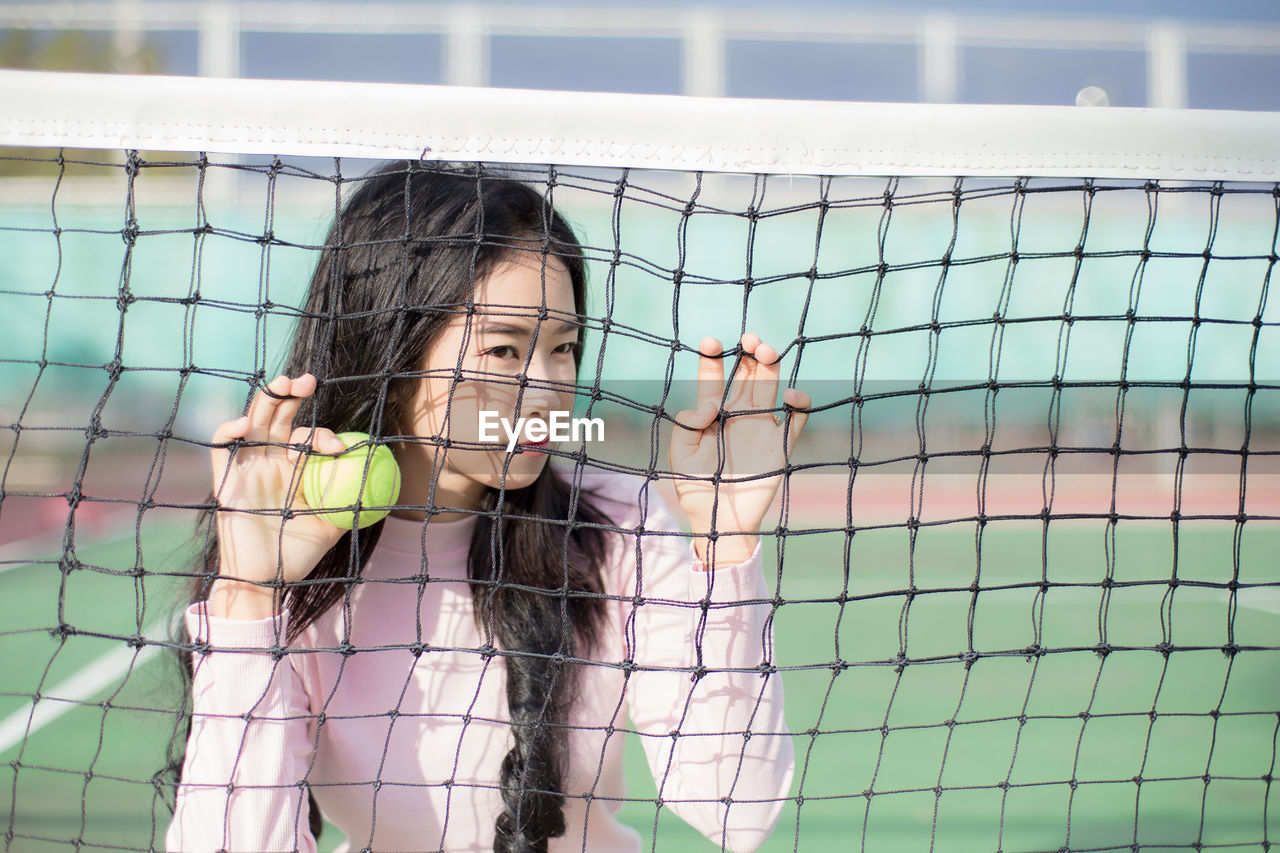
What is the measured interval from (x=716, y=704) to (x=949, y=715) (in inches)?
102

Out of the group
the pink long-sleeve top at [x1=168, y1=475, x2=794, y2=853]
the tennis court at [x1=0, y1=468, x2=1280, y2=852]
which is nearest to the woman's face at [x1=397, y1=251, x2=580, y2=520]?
the pink long-sleeve top at [x1=168, y1=475, x2=794, y2=853]

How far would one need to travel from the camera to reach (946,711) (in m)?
3.71

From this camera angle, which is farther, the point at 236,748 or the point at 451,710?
the point at 451,710

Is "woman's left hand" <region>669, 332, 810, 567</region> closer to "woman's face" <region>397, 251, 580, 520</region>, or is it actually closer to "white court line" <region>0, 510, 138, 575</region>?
"woman's face" <region>397, 251, 580, 520</region>

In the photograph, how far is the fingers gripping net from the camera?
1405 mm

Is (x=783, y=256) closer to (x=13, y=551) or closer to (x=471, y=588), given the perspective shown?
(x=471, y=588)

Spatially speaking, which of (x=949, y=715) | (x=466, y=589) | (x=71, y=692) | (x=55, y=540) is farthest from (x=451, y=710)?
(x=55, y=540)

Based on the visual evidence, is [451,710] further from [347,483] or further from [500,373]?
[500,373]

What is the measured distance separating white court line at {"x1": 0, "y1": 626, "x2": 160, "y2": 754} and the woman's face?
233 centimetres

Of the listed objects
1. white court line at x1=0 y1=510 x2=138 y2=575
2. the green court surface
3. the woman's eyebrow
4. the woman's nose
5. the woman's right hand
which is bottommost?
the green court surface

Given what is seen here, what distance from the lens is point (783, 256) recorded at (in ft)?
19.6

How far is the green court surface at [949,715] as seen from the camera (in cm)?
178

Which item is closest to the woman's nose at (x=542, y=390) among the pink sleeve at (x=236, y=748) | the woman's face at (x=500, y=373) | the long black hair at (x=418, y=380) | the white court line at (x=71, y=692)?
the woman's face at (x=500, y=373)

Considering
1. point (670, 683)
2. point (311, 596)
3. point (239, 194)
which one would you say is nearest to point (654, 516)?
point (670, 683)
